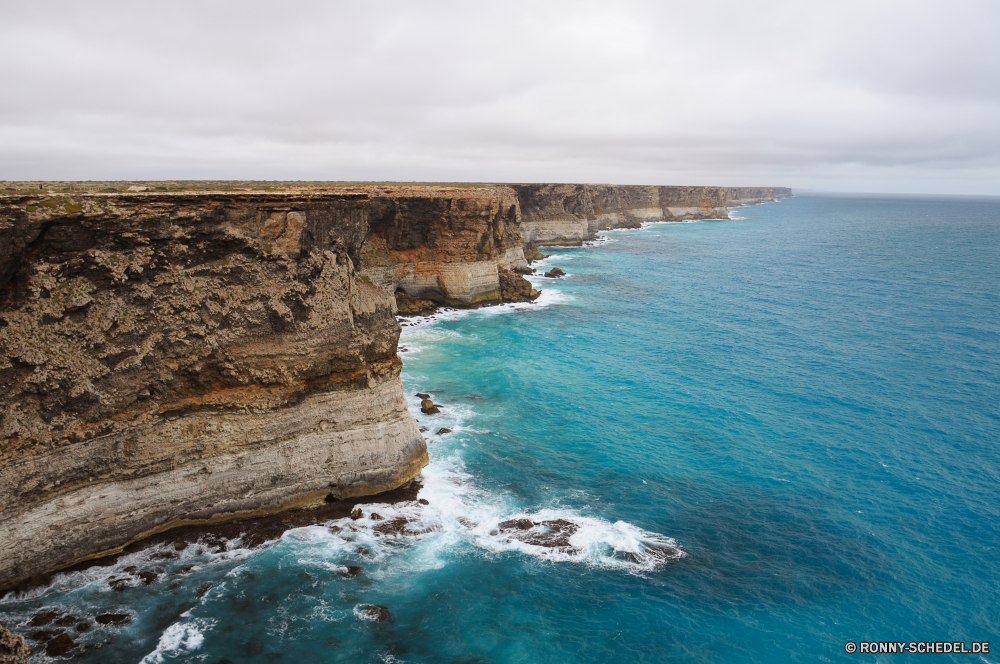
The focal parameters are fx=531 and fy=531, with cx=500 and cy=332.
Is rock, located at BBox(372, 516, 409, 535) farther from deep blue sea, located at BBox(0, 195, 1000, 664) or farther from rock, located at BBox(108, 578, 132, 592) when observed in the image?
rock, located at BBox(108, 578, 132, 592)

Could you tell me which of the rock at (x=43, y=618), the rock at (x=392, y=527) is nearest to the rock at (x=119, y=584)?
the rock at (x=43, y=618)

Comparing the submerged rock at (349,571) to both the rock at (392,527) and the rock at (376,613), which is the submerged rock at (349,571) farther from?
the rock at (392,527)

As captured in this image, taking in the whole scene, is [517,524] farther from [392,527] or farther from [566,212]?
[566,212]

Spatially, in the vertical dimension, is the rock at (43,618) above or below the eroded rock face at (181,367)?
below

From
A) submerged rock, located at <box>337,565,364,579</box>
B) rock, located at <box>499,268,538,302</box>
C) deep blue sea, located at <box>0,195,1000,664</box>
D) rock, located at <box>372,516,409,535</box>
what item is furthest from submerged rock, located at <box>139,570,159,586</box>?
rock, located at <box>499,268,538,302</box>

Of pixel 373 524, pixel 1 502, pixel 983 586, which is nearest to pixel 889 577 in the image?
pixel 983 586

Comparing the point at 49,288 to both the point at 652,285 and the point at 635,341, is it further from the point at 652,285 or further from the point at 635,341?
the point at 652,285
